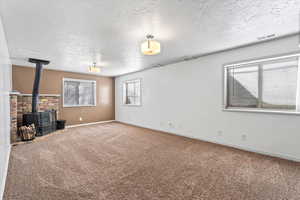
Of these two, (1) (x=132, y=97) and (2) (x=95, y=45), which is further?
(1) (x=132, y=97)

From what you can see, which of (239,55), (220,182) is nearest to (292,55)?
(239,55)

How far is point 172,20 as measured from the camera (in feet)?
6.66

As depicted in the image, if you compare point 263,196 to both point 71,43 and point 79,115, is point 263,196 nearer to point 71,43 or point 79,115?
point 71,43

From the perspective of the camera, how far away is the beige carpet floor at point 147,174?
1.70 meters

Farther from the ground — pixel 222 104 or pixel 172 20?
pixel 172 20

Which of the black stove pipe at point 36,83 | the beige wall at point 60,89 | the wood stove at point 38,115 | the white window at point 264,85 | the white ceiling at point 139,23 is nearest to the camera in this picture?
Answer: the white ceiling at point 139,23

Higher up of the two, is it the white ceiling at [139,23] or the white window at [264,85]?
the white ceiling at [139,23]

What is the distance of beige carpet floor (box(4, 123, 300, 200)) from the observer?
5.57ft

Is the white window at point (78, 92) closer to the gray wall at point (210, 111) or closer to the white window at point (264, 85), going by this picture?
the gray wall at point (210, 111)

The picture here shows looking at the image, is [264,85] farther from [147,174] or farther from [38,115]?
[38,115]

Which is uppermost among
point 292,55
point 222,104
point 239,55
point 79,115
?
point 239,55

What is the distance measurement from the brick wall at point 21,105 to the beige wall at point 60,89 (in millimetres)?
419

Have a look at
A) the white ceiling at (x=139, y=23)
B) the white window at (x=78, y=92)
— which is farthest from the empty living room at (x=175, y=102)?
the white window at (x=78, y=92)

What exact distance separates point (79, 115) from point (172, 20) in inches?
218
